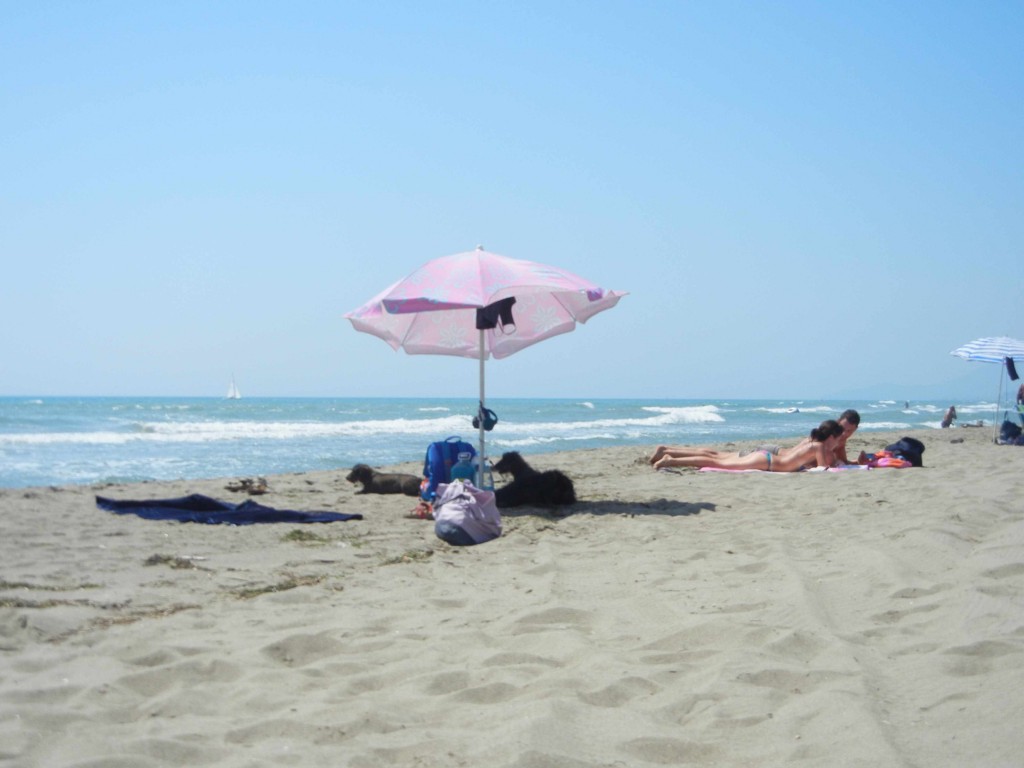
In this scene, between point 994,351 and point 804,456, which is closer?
point 804,456

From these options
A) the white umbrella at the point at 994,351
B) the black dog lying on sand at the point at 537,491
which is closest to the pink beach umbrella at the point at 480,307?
the black dog lying on sand at the point at 537,491

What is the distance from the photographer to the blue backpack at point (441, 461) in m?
7.80

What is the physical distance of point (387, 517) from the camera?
7.53 m

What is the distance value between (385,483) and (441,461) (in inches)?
56.5

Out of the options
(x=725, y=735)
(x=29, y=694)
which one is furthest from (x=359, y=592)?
(x=725, y=735)

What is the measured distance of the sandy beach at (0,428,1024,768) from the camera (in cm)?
256

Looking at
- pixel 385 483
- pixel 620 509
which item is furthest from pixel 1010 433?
pixel 385 483

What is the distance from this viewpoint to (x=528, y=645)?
355 centimetres

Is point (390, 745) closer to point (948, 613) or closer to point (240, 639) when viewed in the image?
point (240, 639)

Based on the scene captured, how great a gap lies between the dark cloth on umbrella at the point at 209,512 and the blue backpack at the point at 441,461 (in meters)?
0.78

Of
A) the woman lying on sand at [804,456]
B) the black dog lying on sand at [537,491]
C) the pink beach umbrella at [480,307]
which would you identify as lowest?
the black dog lying on sand at [537,491]

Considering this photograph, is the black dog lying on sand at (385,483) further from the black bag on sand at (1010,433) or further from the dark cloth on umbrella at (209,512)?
the black bag on sand at (1010,433)

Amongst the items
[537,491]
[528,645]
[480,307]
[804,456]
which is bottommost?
[528,645]

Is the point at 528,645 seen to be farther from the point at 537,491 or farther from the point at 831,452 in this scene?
the point at 831,452
